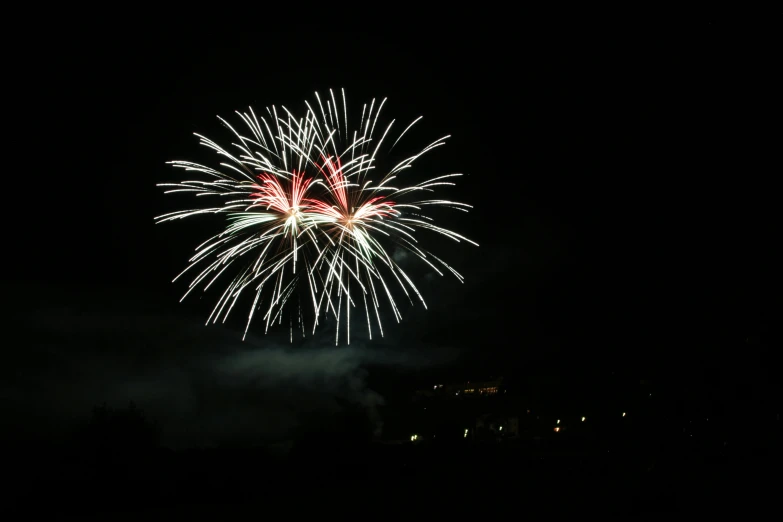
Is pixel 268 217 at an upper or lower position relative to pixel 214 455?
upper

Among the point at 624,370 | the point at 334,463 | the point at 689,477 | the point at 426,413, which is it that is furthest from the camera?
the point at 426,413

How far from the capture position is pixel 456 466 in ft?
32.9

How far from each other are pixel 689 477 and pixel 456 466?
3633 mm

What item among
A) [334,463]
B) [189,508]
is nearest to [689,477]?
[334,463]

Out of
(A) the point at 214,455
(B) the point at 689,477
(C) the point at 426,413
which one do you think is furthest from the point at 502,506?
(C) the point at 426,413

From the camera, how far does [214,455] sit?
41.5ft

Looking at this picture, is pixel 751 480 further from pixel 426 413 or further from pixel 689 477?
pixel 426 413

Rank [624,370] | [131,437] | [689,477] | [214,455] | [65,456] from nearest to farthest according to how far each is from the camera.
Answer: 1. [689,477]
2. [214,455]
3. [65,456]
4. [624,370]
5. [131,437]

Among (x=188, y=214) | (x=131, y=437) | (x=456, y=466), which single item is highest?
(x=188, y=214)

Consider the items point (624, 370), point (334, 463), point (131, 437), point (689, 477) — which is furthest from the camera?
point (131, 437)

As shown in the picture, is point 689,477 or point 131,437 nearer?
point 689,477

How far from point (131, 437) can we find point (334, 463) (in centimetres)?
1060

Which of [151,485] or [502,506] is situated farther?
[151,485]

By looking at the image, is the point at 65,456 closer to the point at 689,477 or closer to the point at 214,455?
the point at 214,455
